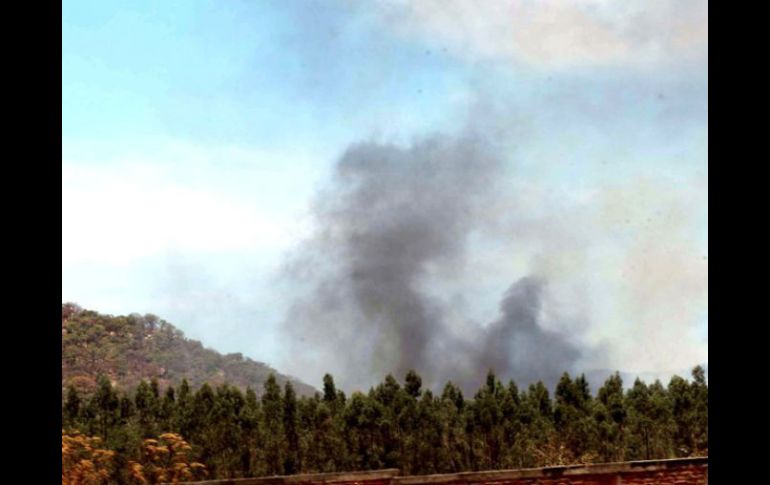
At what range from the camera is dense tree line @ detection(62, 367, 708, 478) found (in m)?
9.93

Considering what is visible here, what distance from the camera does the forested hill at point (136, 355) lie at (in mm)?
17078

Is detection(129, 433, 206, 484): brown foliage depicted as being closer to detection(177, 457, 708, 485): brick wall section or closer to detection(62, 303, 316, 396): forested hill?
detection(177, 457, 708, 485): brick wall section

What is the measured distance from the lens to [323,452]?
993 cm

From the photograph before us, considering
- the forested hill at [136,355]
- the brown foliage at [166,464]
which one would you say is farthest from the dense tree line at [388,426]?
the forested hill at [136,355]

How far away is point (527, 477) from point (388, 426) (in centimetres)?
209

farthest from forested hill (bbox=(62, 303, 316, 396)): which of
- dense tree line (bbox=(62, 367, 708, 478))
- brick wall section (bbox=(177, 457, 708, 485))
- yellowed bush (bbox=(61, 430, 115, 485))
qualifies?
brick wall section (bbox=(177, 457, 708, 485))

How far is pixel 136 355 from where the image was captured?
19.0 m

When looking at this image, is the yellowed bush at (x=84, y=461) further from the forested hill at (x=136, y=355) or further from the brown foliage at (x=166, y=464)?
the forested hill at (x=136, y=355)

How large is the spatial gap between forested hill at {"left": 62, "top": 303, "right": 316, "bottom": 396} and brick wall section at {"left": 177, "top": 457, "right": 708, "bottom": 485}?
24.5 ft

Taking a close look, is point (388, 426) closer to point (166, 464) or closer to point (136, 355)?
point (166, 464)
